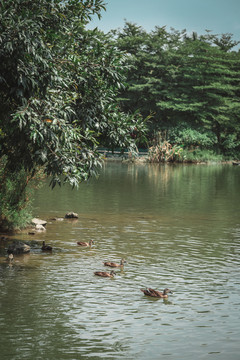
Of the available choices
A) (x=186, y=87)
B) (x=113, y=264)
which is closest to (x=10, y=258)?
(x=113, y=264)

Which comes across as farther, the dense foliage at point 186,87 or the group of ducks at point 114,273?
the dense foliage at point 186,87

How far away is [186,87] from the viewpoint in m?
78.3

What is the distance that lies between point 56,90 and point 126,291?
5731mm

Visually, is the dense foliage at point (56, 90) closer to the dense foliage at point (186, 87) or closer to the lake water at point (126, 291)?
the lake water at point (126, 291)

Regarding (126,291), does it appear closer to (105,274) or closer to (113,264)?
(105,274)

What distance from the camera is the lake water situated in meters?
9.36

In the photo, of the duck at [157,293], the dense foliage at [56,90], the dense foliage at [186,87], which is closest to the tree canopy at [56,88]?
the dense foliage at [56,90]

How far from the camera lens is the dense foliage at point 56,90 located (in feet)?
42.8

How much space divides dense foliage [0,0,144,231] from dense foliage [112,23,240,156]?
5781 cm

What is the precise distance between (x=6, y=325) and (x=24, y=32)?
21.7ft

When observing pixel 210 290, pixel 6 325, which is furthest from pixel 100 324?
pixel 210 290

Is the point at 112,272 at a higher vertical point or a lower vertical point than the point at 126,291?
higher

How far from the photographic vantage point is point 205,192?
34875 mm

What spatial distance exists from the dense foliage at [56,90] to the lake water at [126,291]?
8.34 ft
